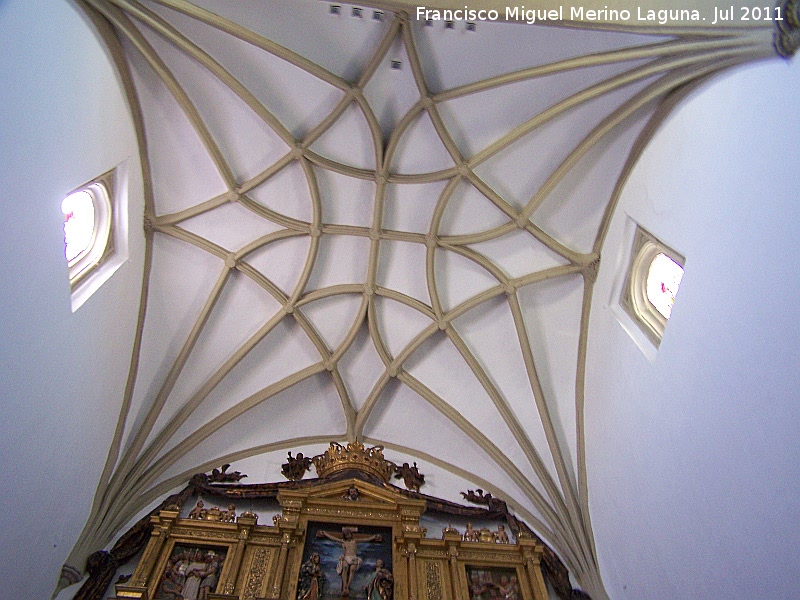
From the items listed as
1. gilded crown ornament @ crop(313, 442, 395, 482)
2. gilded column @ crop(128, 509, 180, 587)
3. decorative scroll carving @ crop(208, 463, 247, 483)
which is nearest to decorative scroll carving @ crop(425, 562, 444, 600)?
gilded crown ornament @ crop(313, 442, 395, 482)

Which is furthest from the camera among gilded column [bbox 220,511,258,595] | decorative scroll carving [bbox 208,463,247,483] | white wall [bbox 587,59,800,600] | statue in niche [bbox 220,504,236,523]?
decorative scroll carving [bbox 208,463,247,483]

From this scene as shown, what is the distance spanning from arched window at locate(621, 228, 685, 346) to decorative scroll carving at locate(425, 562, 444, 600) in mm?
5203

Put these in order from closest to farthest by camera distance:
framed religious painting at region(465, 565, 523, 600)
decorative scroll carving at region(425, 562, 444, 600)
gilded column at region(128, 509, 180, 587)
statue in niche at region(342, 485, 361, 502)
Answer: gilded column at region(128, 509, 180, 587), decorative scroll carving at region(425, 562, 444, 600), framed religious painting at region(465, 565, 523, 600), statue in niche at region(342, 485, 361, 502)

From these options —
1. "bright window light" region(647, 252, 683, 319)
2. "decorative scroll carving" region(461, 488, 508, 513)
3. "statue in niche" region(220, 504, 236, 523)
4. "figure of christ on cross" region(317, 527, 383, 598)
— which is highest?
"bright window light" region(647, 252, 683, 319)

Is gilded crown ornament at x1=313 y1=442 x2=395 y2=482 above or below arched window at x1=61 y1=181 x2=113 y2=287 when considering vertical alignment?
below

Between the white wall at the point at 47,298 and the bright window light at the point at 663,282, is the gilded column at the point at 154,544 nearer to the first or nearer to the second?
the white wall at the point at 47,298

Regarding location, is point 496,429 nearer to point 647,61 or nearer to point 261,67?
point 647,61

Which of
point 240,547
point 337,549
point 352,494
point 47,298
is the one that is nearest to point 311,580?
point 337,549

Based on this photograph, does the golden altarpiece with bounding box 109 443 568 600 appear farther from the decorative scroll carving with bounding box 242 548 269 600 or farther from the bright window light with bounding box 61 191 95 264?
the bright window light with bounding box 61 191 95 264

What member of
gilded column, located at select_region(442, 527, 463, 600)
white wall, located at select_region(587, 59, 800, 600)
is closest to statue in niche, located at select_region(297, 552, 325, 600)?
gilded column, located at select_region(442, 527, 463, 600)

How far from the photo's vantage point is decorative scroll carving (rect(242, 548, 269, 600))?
30.9 feet

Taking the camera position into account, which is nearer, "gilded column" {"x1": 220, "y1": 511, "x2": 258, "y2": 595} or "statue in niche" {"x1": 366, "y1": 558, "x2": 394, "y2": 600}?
"gilded column" {"x1": 220, "y1": 511, "x2": 258, "y2": 595}

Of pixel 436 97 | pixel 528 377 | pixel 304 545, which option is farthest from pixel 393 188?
pixel 304 545

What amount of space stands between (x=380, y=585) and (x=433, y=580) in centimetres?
87
